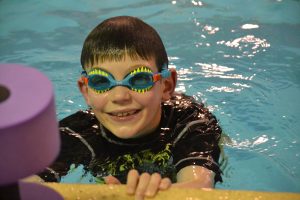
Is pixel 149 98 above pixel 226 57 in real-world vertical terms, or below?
above

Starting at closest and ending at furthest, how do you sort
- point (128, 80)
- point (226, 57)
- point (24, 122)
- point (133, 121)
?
point (24, 122), point (128, 80), point (133, 121), point (226, 57)

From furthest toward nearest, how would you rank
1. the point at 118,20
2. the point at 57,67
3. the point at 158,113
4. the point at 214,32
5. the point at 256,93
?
the point at 214,32, the point at 57,67, the point at 256,93, the point at 158,113, the point at 118,20

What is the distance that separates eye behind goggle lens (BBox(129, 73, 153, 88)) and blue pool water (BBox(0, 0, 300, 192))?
1.34 m

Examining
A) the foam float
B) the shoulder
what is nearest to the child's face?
the shoulder

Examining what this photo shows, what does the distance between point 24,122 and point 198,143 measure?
1.65m

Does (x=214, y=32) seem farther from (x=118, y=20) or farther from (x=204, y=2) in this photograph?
(x=118, y=20)

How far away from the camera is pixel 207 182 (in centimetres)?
185

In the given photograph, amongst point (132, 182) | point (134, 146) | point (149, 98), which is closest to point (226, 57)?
point (134, 146)

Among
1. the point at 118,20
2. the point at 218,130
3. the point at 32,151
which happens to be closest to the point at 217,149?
the point at 218,130

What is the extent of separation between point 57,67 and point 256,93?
2.00 metres

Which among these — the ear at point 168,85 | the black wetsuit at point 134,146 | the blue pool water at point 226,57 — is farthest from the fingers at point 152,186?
the blue pool water at point 226,57

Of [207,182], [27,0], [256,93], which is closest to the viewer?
[207,182]

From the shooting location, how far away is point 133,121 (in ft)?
6.66

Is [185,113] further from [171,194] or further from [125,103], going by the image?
[171,194]
